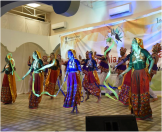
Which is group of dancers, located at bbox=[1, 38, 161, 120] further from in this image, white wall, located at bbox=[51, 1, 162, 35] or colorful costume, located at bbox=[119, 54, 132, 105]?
white wall, located at bbox=[51, 1, 162, 35]

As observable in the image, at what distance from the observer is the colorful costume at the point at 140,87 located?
3.28 meters

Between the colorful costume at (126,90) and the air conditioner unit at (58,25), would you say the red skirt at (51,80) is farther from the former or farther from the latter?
the air conditioner unit at (58,25)

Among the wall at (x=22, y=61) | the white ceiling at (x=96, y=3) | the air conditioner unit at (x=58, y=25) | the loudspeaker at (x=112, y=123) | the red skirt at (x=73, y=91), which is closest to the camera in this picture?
the loudspeaker at (x=112, y=123)

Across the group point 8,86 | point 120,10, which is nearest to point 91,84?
point 8,86

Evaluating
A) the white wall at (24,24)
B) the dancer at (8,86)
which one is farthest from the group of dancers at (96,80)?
the white wall at (24,24)

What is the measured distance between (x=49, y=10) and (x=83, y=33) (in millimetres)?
2702

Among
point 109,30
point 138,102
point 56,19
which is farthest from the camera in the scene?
point 56,19

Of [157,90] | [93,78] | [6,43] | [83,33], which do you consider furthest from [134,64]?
[6,43]

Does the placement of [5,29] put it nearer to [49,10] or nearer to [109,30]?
[49,10]

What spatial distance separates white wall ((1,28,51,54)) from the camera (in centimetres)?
723

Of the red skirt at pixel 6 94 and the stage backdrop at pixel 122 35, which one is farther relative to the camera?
A: the stage backdrop at pixel 122 35

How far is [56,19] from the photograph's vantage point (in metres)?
9.10

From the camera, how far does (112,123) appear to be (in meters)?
1.29

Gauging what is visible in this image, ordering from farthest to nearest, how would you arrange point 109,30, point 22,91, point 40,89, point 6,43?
point 22,91 < point 6,43 < point 109,30 < point 40,89
